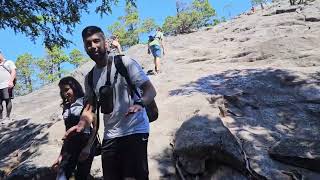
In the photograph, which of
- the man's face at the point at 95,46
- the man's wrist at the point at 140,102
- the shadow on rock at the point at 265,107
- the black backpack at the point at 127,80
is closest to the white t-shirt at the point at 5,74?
the shadow on rock at the point at 265,107

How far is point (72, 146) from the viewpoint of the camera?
4824 millimetres

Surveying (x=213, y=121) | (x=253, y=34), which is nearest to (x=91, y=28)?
(x=213, y=121)

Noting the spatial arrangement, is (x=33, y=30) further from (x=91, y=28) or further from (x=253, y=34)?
(x=253, y=34)

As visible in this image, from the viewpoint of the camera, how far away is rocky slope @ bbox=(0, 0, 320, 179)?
230 inches

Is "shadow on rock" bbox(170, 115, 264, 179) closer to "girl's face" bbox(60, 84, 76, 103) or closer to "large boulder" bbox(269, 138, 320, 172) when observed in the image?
"large boulder" bbox(269, 138, 320, 172)

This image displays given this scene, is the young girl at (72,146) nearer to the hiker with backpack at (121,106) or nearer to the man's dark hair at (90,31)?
the hiker with backpack at (121,106)

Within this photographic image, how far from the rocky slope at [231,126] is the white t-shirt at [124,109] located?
2334mm

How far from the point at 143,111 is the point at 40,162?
367 cm

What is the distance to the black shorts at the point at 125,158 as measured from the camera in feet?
11.7

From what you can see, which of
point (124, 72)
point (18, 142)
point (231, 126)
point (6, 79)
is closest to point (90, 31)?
point (124, 72)

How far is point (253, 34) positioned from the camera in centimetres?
1955

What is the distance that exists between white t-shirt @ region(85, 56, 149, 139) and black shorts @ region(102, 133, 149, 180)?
6 cm

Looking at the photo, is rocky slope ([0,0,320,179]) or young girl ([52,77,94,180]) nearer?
young girl ([52,77,94,180])

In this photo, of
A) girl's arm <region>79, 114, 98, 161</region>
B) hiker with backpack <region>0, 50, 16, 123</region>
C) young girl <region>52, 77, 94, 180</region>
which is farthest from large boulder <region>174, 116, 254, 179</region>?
hiker with backpack <region>0, 50, 16, 123</region>
